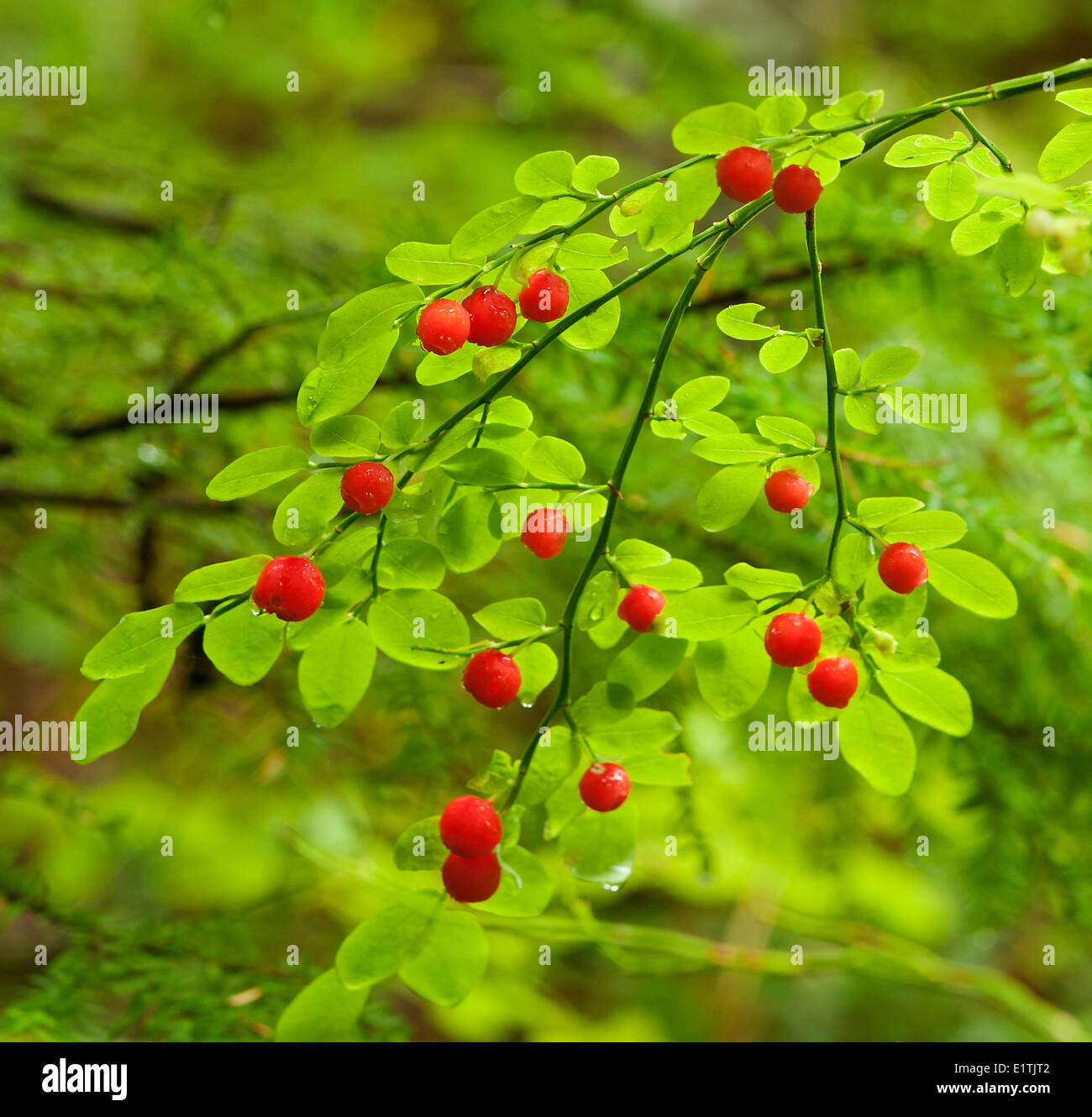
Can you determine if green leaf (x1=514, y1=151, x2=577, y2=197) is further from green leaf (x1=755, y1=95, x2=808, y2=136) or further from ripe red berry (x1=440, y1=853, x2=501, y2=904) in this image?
ripe red berry (x1=440, y1=853, x2=501, y2=904)

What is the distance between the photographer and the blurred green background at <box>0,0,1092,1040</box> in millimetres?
559

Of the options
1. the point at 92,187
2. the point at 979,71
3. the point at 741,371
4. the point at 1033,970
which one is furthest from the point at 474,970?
the point at 979,71

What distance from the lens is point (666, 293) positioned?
24.1 inches

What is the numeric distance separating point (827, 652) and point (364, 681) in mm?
163

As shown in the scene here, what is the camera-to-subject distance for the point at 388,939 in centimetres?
31

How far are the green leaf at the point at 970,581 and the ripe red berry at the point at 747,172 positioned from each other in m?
0.15

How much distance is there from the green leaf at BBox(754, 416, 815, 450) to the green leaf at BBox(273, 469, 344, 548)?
15 cm

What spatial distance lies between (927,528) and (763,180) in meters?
0.13

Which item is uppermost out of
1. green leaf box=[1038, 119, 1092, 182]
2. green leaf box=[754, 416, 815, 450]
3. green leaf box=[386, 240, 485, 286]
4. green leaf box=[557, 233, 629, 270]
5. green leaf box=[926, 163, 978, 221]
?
green leaf box=[1038, 119, 1092, 182]

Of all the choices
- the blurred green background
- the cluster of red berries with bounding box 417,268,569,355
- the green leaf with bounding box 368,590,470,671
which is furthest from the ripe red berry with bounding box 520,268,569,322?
the blurred green background

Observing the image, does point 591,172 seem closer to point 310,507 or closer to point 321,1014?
point 310,507

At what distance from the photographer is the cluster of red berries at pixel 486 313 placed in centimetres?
29

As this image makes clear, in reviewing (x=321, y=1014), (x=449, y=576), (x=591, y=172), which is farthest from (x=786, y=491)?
(x=449, y=576)

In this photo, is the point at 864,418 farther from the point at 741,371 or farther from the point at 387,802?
the point at 387,802
